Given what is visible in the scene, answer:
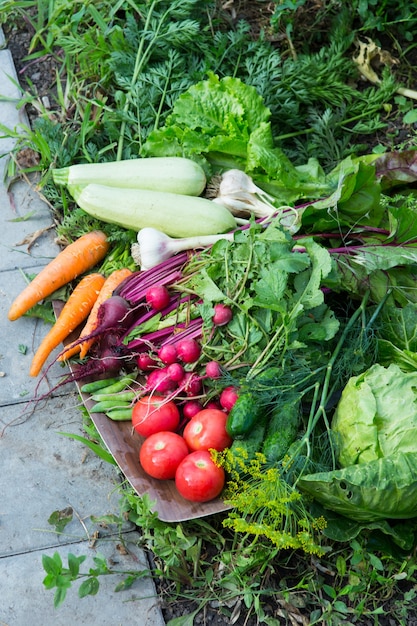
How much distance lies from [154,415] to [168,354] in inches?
8.6

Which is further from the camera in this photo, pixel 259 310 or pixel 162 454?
pixel 259 310

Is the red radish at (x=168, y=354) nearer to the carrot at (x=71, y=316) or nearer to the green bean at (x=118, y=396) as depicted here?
the green bean at (x=118, y=396)

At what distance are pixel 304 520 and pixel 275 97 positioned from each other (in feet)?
6.99

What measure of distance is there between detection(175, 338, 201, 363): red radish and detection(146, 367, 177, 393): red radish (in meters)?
0.08

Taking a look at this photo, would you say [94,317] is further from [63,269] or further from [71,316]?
[63,269]

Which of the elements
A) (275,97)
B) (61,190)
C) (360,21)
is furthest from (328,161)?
(61,190)

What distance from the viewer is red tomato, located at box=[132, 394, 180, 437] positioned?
8.16 ft

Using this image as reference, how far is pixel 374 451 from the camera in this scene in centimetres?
220

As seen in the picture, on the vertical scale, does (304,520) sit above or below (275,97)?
below

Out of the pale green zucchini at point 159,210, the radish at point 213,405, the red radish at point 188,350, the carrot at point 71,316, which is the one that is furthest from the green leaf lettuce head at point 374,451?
the carrot at point 71,316

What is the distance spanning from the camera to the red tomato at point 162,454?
2.39 meters

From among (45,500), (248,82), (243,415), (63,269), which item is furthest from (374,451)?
(248,82)

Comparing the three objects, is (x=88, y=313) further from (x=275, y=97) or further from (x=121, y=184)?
(x=275, y=97)

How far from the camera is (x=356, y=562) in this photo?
233 cm
